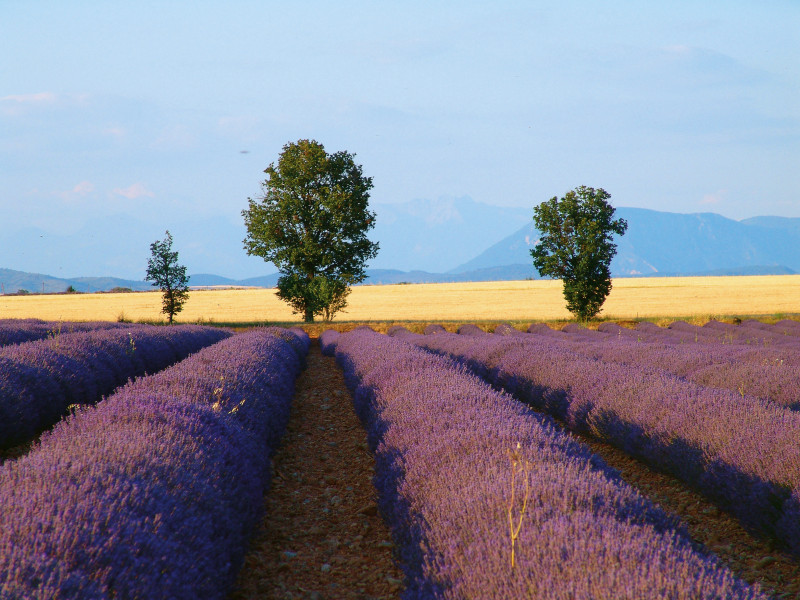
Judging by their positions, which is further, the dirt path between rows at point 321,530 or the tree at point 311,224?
the tree at point 311,224

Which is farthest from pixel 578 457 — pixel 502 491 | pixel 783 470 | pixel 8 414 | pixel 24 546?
pixel 8 414

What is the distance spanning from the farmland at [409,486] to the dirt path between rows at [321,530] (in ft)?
0.06

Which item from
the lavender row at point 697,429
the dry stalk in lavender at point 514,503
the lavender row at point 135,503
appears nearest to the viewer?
the lavender row at point 135,503

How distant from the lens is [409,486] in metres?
3.62

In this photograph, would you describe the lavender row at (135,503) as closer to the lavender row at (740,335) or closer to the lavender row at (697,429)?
the lavender row at (697,429)

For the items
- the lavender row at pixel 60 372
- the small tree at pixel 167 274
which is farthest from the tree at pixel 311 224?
the lavender row at pixel 60 372

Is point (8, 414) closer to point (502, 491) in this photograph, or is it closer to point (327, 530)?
point (327, 530)

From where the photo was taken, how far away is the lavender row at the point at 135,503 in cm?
210

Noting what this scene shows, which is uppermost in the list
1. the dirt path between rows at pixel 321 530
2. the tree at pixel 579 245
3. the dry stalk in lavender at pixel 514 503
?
the tree at pixel 579 245

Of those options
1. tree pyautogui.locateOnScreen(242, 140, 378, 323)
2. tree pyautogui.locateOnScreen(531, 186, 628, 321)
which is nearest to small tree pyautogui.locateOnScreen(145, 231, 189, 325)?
tree pyautogui.locateOnScreen(242, 140, 378, 323)

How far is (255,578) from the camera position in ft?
11.9

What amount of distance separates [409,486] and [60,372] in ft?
18.1

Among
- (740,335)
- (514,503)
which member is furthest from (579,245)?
(514,503)

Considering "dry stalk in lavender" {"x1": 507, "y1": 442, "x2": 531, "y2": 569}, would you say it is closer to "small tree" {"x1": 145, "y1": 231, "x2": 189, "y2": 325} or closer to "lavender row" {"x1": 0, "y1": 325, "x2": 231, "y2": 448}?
"lavender row" {"x1": 0, "y1": 325, "x2": 231, "y2": 448}
